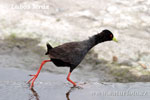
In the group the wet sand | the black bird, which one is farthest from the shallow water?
the black bird

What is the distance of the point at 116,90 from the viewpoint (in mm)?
5473

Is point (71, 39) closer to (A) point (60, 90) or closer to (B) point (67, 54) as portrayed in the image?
(B) point (67, 54)

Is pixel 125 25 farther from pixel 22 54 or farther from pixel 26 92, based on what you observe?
pixel 26 92

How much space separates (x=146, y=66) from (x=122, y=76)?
0.68m

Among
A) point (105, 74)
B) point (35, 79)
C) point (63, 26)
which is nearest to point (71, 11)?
point (63, 26)

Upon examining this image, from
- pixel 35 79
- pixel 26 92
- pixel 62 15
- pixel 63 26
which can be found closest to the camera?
pixel 26 92

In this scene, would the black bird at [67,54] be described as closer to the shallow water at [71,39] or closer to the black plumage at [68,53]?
the black plumage at [68,53]

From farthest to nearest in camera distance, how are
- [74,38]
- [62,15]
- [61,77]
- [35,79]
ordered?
1. [62,15]
2. [74,38]
3. [61,77]
4. [35,79]

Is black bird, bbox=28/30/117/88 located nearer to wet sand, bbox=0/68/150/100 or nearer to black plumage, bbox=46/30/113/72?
black plumage, bbox=46/30/113/72

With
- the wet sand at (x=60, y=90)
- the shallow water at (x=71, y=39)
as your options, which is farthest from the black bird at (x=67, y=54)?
the shallow water at (x=71, y=39)

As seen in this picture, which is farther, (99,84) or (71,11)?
(71,11)

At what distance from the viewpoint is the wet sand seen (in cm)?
505

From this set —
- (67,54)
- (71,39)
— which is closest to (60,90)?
(67,54)

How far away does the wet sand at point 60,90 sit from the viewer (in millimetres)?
5051
